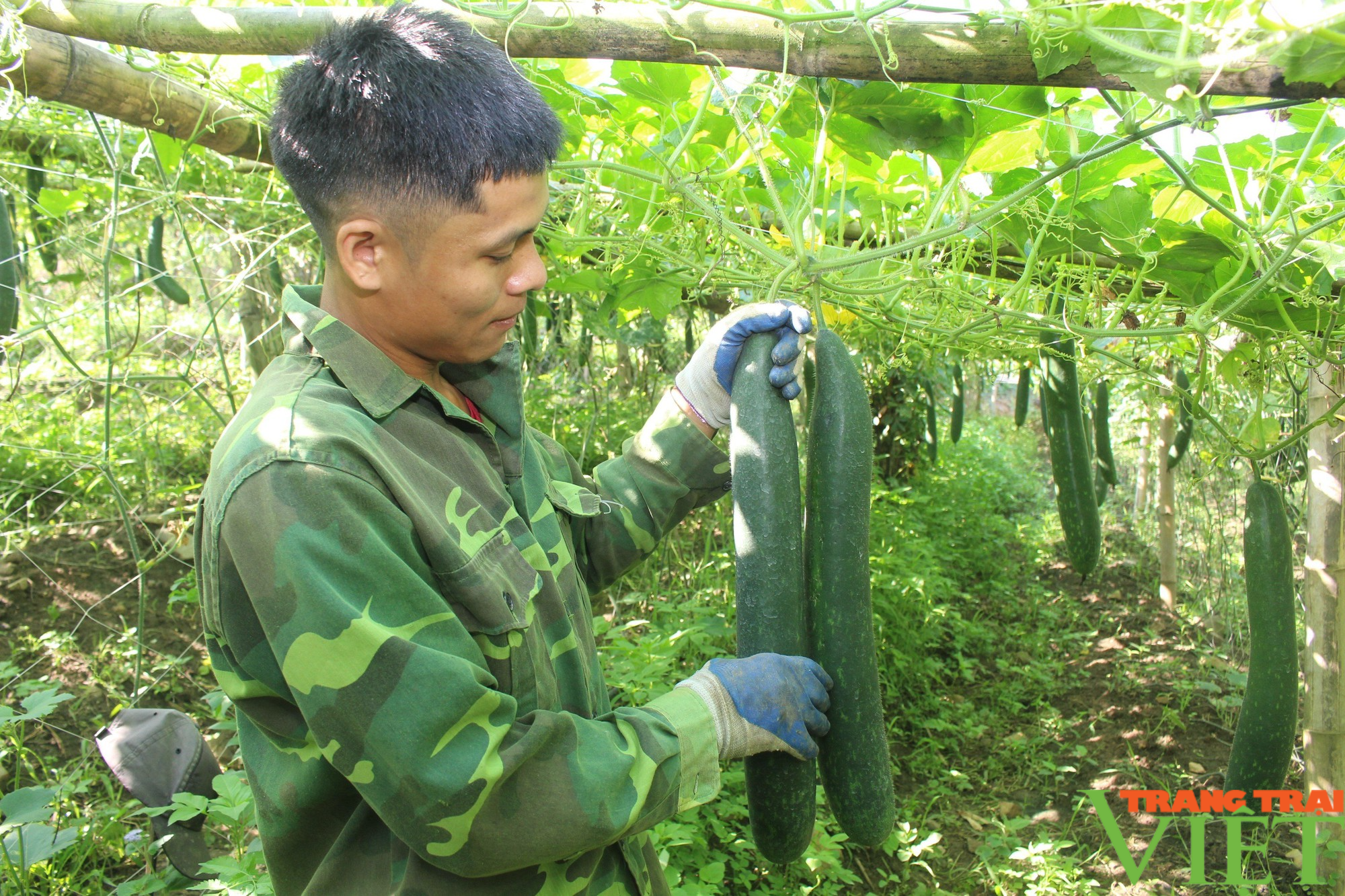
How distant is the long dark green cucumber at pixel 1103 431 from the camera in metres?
3.88

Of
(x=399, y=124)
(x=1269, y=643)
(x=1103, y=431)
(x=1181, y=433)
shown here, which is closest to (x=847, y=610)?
(x=399, y=124)

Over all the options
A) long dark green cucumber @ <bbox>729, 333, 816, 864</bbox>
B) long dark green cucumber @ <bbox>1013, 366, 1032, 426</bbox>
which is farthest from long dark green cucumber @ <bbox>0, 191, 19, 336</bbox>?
long dark green cucumber @ <bbox>1013, 366, 1032, 426</bbox>

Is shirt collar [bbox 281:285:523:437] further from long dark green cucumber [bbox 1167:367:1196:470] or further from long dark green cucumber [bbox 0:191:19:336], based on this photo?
long dark green cucumber [bbox 1167:367:1196:470]

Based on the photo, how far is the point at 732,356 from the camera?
187cm

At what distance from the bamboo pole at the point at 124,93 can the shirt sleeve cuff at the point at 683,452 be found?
1.36 meters

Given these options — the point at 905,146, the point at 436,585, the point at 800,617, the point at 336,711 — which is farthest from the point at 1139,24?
the point at 336,711

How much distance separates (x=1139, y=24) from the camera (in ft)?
3.74

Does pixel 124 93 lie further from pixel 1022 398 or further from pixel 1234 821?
pixel 1022 398

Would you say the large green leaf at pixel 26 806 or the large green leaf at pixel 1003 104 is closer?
the large green leaf at pixel 1003 104

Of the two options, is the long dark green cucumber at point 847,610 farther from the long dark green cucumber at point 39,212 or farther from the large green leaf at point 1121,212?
the long dark green cucumber at point 39,212

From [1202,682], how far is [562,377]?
3952 mm

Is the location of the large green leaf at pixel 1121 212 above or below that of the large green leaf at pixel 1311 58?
below

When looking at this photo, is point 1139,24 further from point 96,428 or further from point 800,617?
point 96,428

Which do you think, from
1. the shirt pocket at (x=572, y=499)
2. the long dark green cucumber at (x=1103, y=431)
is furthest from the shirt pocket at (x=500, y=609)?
the long dark green cucumber at (x=1103, y=431)
